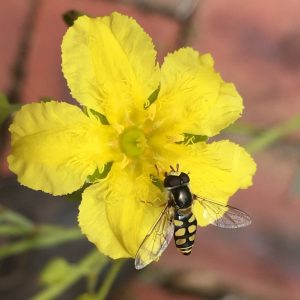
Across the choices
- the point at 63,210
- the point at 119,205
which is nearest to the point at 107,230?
the point at 119,205

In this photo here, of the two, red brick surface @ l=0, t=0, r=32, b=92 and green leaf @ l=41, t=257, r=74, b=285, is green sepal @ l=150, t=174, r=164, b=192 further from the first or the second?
red brick surface @ l=0, t=0, r=32, b=92

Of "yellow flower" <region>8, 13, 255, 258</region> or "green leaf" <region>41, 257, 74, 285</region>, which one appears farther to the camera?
"green leaf" <region>41, 257, 74, 285</region>

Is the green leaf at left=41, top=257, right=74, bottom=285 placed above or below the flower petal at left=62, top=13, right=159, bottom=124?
below

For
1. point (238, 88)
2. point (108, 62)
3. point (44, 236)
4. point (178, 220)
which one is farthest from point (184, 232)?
point (238, 88)

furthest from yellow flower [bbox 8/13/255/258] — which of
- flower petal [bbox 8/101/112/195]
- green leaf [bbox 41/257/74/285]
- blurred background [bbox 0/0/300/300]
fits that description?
blurred background [bbox 0/0/300/300]

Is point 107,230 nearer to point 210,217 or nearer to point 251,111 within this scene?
point 210,217

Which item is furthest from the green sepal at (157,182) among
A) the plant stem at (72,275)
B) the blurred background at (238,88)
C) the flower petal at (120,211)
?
the blurred background at (238,88)
